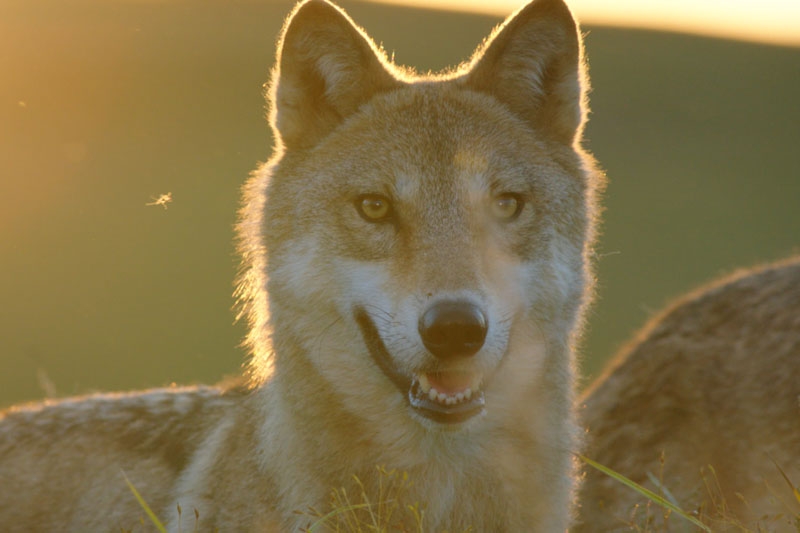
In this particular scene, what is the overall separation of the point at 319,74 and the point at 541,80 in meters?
1.03

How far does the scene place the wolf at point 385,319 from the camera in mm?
3717

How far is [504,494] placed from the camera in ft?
12.6

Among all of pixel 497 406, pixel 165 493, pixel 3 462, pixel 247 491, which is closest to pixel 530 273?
pixel 497 406

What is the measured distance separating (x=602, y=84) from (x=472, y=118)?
3097cm

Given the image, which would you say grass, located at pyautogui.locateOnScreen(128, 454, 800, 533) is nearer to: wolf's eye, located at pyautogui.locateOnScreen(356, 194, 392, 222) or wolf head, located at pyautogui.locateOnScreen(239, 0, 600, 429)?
wolf head, located at pyautogui.locateOnScreen(239, 0, 600, 429)

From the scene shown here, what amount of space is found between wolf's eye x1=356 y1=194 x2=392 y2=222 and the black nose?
2.10 ft

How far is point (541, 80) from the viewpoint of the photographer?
14.9ft

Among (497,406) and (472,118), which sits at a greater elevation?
(472,118)

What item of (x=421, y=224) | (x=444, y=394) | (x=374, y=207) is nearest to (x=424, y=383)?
(x=444, y=394)

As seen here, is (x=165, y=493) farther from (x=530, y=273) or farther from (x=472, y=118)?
(x=472, y=118)

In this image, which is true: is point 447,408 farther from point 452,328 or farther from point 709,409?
point 709,409

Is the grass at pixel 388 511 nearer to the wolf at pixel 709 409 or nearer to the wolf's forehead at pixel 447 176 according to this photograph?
the wolf at pixel 709 409

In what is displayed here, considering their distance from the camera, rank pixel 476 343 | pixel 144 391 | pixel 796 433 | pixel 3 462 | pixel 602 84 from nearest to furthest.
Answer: pixel 476 343, pixel 796 433, pixel 3 462, pixel 144 391, pixel 602 84

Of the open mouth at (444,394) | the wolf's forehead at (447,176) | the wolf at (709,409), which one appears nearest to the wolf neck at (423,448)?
the open mouth at (444,394)
